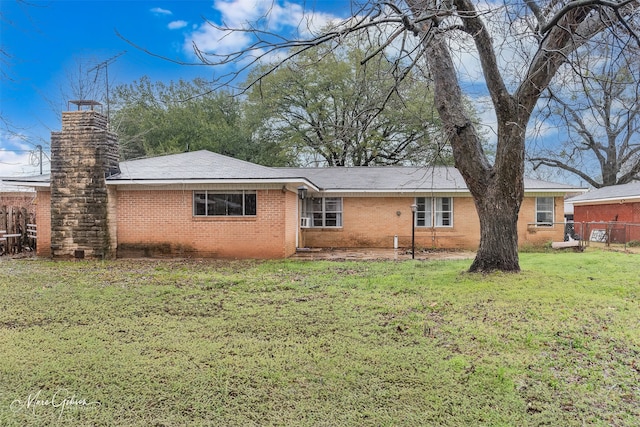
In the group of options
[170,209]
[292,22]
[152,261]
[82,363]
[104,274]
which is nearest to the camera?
[82,363]

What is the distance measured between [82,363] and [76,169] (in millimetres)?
10351

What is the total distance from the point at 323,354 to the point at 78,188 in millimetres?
11408

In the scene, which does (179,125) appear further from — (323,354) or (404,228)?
(323,354)

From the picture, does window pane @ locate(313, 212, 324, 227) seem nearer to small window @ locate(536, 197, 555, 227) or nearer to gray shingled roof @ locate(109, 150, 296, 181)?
gray shingled roof @ locate(109, 150, 296, 181)

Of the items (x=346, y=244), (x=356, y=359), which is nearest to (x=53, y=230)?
(x=346, y=244)

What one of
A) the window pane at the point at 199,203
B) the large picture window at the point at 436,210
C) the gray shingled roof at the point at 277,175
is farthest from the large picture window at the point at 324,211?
the window pane at the point at 199,203

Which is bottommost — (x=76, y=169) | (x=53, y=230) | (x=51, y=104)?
(x=53, y=230)

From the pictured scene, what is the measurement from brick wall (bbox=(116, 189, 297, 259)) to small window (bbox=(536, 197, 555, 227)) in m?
10.4

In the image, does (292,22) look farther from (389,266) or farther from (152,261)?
(152,261)

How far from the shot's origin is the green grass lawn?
3188 millimetres

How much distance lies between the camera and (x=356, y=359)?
4129mm

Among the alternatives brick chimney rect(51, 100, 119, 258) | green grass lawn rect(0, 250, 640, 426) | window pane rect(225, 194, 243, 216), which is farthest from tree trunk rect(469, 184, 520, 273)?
brick chimney rect(51, 100, 119, 258)

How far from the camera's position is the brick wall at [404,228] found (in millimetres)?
16141

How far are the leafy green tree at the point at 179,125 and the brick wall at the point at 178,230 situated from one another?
12.7 m
